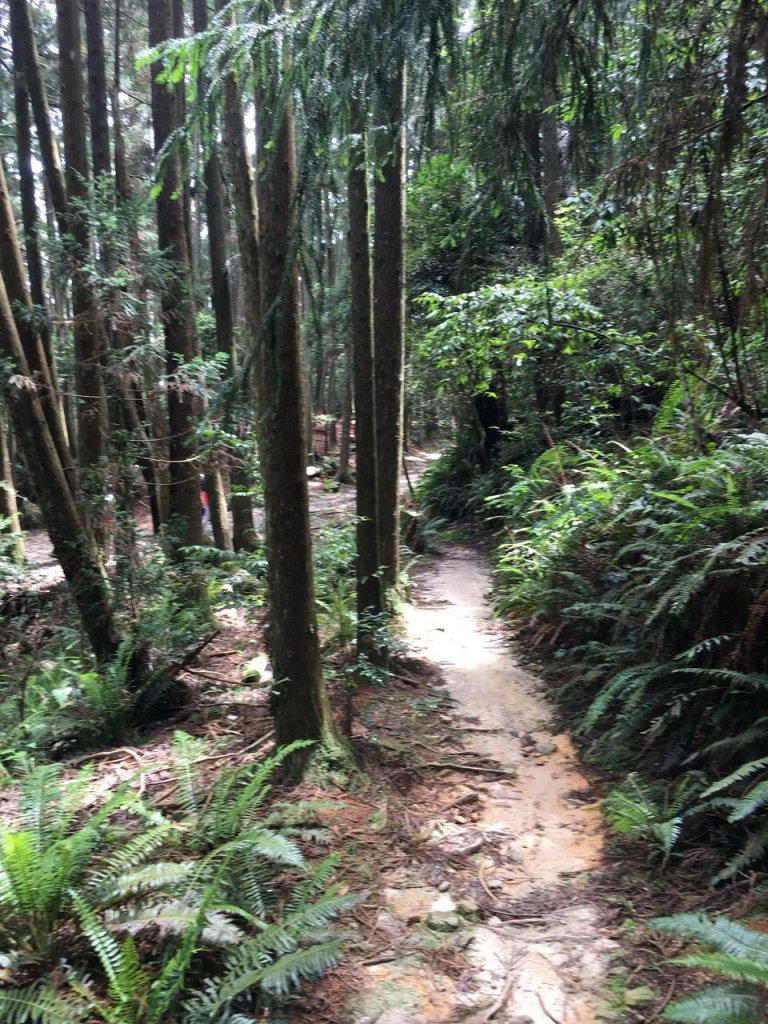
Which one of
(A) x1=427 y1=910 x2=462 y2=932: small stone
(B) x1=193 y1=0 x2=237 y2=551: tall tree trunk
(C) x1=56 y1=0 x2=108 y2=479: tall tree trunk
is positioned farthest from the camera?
(B) x1=193 y1=0 x2=237 y2=551: tall tree trunk

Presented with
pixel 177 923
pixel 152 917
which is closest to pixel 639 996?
pixel 177 923

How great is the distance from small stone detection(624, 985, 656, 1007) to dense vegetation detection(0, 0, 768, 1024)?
57 cm

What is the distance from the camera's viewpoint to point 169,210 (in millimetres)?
10219

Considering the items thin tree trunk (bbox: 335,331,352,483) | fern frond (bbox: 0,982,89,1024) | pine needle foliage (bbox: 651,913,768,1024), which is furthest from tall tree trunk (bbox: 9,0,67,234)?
thin tree trunk (bbox: 335,331,352,483)

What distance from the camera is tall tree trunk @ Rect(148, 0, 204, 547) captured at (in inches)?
380

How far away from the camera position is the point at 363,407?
689 centimetres

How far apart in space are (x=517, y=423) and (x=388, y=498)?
833 centimetres

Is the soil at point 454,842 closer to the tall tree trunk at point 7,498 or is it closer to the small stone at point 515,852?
the small stone at point 515,852

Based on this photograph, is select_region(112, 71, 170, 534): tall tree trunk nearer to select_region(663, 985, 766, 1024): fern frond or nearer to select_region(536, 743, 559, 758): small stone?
select_region(536, 743, 559, 758): small stone

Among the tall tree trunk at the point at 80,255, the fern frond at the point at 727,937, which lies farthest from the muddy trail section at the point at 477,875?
the tall tree trunk at the point at 80,255

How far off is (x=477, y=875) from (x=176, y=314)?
8.26 m

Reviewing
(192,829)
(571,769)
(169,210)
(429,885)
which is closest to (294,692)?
(192,829)

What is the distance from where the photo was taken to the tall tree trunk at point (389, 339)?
27.1 feet

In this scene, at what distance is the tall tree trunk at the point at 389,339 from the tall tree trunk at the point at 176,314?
2.68 m
